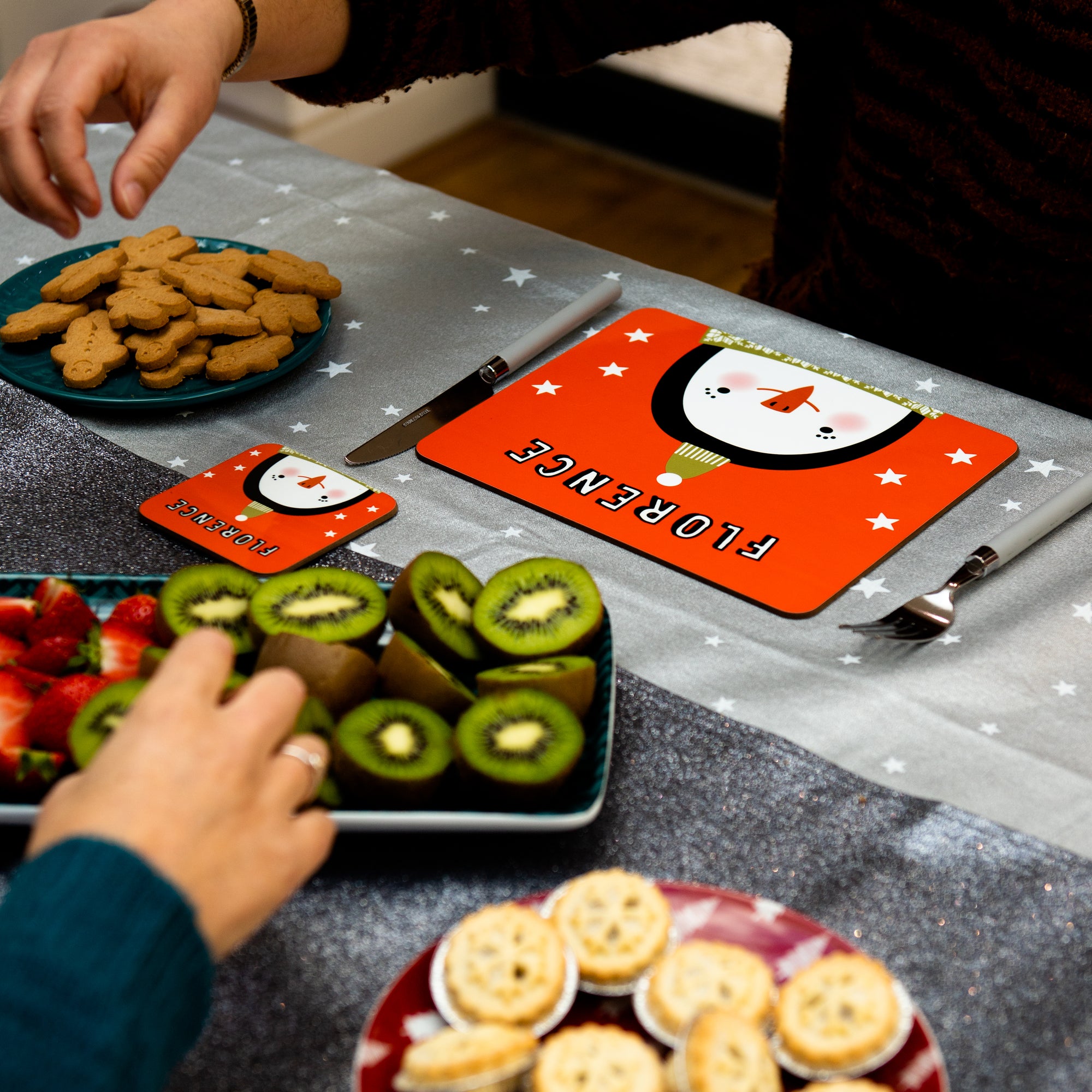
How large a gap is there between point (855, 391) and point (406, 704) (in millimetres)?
511

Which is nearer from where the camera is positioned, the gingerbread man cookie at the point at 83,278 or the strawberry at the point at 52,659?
the strawberry at the point at 52,659

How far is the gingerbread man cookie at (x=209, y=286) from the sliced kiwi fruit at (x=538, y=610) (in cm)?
44

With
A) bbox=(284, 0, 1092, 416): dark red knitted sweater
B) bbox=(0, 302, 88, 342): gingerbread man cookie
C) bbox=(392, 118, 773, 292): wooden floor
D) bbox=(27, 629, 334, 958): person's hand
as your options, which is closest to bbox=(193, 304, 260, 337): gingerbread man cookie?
bbox=(0, 302, 88, 342): gingerbread man cookie

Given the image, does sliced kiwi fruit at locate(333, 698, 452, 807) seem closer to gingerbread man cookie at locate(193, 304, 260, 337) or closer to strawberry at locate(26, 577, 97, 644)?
strawberry at locate(26, 577, 97, 644)

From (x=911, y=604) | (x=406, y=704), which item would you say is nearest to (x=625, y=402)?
(x=911, y=604)

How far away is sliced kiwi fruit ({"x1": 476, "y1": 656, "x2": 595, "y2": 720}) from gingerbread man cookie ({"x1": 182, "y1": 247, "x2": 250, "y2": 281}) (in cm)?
54

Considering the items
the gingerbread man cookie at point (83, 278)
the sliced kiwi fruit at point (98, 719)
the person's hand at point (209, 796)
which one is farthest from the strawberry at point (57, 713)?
the gingerbread man cookie at point (83, 278)

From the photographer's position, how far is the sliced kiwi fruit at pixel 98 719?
539 mm

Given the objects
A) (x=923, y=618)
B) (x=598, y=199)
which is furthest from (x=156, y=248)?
(x=598, y=199)

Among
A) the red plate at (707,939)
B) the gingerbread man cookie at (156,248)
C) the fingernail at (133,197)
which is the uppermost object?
the fingernail at (133,197)

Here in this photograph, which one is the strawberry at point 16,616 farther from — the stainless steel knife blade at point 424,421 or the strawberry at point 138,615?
the stainless steel knife blade at point 424,421

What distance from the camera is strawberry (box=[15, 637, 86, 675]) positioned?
0.63 m

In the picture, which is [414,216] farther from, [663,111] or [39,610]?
[663,111]

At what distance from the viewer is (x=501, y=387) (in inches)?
38.4
